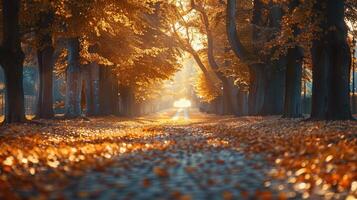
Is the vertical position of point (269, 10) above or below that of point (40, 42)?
above

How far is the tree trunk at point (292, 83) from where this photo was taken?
25861 millimetres

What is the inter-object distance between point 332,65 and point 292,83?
6009 millimetres

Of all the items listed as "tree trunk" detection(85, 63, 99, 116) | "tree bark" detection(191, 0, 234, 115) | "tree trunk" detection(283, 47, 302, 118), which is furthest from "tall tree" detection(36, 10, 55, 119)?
"tree bark" detection(191, 0, 234, 115)

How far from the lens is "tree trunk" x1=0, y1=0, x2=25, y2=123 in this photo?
63.5 ft

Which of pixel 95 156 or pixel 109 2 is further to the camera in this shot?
pixel 109 2

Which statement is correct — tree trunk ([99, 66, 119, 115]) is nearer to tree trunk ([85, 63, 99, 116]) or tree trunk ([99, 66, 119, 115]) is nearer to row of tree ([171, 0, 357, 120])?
tree trunk ([85, 63, 99, 116])

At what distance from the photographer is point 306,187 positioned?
6.30 metres

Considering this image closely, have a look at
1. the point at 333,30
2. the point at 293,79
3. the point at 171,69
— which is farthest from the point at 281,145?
the point at 171,69

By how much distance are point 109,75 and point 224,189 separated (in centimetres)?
3466

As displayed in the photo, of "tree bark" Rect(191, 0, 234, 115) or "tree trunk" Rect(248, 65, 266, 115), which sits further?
"tree bark" Rect(191, 0, 234, 115)

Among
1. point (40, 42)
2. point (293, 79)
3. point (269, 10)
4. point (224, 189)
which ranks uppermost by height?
point (269, 10)

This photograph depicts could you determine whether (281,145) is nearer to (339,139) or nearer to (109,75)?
(339,139)

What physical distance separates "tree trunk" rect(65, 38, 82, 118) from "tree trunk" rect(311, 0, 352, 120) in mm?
14008

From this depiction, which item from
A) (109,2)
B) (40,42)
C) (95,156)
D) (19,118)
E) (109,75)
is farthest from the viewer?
(109,75)
